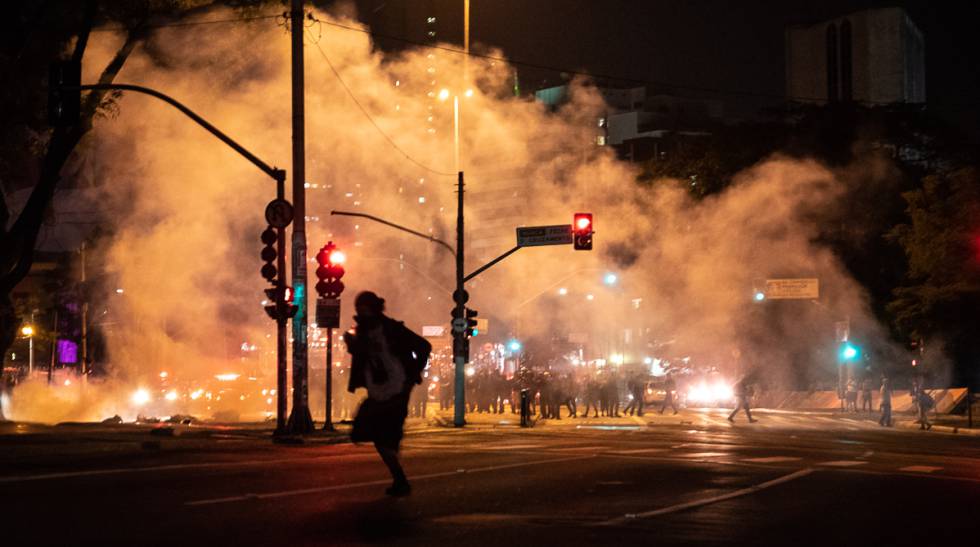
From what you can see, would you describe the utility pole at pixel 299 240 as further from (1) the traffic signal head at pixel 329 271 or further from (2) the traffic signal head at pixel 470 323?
(2) the traffic signal head at pixel 470 323

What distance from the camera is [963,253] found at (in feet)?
124

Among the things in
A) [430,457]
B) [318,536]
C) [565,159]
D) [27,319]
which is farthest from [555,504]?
[565,159]

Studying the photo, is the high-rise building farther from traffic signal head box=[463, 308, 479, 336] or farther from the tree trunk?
the tree trunk

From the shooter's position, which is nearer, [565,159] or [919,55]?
[565,159]

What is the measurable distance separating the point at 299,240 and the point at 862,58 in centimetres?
9384

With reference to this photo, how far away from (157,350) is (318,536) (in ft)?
139

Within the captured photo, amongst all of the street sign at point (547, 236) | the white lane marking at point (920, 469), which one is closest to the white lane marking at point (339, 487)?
the white lane marking at point (920, 469)

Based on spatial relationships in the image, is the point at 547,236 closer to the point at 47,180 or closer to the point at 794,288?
the point at 47,180

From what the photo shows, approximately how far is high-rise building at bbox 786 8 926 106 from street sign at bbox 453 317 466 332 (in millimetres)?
80183

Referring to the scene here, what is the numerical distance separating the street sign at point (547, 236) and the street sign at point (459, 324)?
269 cm

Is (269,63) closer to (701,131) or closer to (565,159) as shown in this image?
(565,159)

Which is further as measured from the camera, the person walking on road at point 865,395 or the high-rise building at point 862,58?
the high-rise building at point 862,58

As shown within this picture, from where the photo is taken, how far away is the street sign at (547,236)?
32562 millimetres

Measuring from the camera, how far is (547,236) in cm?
3278
